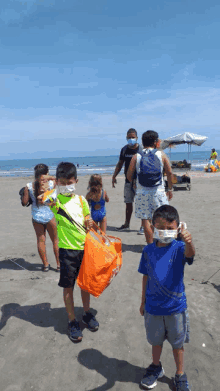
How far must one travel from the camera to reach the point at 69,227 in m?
2.76

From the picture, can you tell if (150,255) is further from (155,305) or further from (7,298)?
(7,298)

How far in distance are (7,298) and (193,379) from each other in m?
2.58

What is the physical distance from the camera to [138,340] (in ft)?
9.16

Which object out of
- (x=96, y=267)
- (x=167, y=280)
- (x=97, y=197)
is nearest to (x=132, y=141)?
(x=97, y=197)

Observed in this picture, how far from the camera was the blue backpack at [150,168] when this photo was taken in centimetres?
423

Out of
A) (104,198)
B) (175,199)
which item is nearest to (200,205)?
(175,199)

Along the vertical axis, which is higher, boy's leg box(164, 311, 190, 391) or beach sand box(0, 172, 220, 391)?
boy's leg box(164, 311, 190, 391)

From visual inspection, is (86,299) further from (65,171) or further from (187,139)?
(187,139)

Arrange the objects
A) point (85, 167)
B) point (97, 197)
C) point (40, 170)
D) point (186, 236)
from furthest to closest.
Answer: point (85, 167) → point (97, 197) → point (40, 170) → point (186, 236)

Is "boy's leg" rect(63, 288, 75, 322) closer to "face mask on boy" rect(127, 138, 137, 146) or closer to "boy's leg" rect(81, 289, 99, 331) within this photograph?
"boy's leg" rect(81, 289, 99, 331)

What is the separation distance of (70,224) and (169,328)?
1.35 metres

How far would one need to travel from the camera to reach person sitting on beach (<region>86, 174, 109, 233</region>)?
4670 mm

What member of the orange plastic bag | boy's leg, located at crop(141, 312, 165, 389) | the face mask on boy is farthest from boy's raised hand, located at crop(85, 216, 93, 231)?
the face mask on boy

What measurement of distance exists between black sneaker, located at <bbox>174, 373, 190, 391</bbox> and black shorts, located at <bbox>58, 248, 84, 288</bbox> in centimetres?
130
